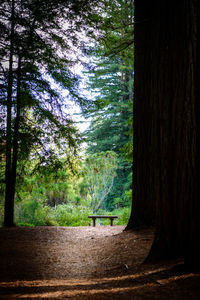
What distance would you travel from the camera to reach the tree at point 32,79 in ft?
19.7

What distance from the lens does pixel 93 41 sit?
6.90m

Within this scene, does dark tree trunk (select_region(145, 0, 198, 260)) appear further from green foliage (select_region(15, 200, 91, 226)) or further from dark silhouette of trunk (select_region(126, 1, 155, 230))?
green foliage (select_region(15, 200, 91, 226))

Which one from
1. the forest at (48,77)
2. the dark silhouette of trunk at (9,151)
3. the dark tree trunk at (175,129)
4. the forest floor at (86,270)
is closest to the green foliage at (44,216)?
the forest at (48,77)

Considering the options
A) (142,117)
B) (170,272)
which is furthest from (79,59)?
(170,272)

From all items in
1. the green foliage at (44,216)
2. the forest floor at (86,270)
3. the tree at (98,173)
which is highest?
the tree at (98,173)

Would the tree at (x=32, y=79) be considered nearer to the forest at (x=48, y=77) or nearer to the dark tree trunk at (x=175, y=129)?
the forest at (x=48, y=77)

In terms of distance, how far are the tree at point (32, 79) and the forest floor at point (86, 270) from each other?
2.57 meters

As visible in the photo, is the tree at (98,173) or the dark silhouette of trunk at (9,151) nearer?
the dark silhouette of trunk at (9,151)

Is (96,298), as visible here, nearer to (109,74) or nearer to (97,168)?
(97,168)

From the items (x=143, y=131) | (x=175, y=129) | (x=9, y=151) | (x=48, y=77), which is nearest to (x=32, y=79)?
(x=48, y=77)

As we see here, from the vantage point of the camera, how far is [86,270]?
3.23 metres

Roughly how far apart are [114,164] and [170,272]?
11299 millimetres

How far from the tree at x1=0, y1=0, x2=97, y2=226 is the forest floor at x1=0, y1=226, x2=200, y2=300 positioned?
2574mm

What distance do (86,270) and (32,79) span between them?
541cm
